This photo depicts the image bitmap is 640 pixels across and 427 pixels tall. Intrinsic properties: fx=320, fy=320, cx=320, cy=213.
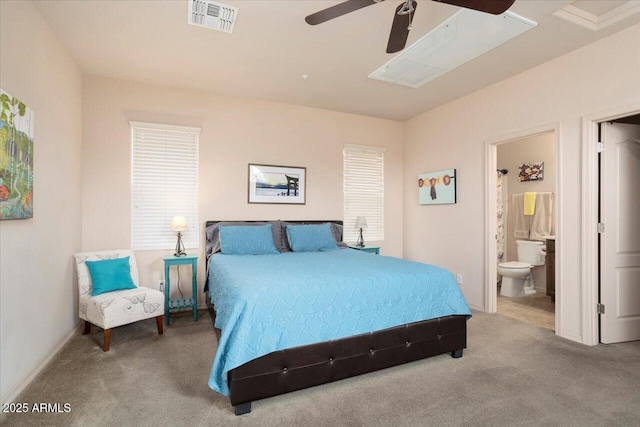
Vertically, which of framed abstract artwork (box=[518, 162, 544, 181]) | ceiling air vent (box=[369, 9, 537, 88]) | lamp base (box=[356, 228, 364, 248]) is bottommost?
lamp base (box=[356, 228, 364, 248])

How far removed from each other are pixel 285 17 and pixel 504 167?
465 centimetres

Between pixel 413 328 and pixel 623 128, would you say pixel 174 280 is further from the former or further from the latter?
pixel 623 128

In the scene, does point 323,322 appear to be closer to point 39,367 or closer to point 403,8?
point 403,8

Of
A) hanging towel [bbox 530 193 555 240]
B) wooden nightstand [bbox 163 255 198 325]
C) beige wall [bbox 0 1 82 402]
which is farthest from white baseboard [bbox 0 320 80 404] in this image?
hanging towel [bbox 530 193 555 240]

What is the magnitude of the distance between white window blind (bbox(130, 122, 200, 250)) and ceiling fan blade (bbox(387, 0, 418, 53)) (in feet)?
9.04

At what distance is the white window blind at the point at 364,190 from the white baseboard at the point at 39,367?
11.3 ft

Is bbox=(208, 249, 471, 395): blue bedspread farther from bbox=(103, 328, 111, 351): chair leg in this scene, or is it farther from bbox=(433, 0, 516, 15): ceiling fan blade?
bbox=(433, 0, 516, 15): ceiling fan blade

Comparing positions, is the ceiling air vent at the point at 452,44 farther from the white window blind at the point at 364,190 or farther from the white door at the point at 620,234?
the white window blind at the point at 364,190

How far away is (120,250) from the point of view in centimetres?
357

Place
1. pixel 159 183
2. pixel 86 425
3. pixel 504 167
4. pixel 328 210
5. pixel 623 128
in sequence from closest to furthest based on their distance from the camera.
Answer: pixel 86 425
pixel 623 128
pixel 159 183
pixel 328 210
pixel 504 167

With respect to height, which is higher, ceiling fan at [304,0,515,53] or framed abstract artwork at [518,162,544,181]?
ceiling fan at [304,0,515,53]

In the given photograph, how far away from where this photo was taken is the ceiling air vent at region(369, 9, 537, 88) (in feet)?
8.30

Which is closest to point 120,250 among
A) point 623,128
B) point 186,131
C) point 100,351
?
point 100,351

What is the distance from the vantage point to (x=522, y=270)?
4.59m
